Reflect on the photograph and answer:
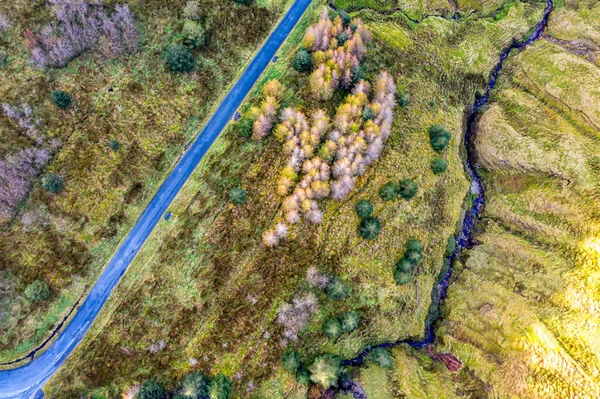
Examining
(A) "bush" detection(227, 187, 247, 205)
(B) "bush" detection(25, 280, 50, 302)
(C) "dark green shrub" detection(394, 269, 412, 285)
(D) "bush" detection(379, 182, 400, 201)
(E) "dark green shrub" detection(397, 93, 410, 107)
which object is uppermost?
(E) "dark green shrub" detection(397, 93, 410, 107)

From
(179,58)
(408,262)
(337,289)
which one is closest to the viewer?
(337,289)

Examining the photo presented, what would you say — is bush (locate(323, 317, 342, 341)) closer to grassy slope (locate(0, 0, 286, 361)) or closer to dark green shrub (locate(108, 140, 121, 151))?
grassy slope (locate(0, 0, 286, 361))

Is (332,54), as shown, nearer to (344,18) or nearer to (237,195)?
(344,18)

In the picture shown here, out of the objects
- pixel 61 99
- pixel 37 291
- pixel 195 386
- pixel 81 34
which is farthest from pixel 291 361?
pixel 81 34

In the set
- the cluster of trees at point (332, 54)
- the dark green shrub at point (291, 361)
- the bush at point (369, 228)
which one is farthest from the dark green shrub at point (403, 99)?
the dark green shrub at point (291, 361)

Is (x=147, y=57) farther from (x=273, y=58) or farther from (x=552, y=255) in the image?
(x=552, y=255)

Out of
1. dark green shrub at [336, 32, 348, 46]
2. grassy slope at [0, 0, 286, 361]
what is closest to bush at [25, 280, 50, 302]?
grassy slope at [0, 0, 286, 361]
